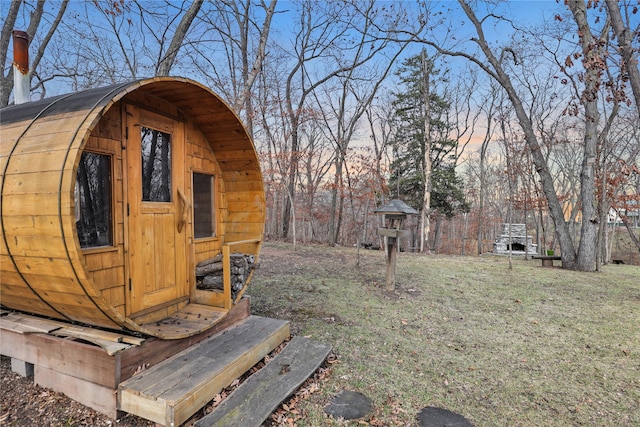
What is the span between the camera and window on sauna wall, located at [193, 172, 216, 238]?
13.1 feet

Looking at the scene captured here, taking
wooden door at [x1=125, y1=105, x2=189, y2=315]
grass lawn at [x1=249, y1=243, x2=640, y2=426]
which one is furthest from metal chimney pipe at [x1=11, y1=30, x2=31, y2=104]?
grass lawn at [x1=249, y1=243, x2=640, y2=426]

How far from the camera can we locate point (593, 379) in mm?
3186

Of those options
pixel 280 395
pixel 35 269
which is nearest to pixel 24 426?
pixel 35 269

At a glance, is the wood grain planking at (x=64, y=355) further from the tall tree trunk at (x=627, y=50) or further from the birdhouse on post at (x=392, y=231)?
the tall tree trunk at (x=627, y=50)

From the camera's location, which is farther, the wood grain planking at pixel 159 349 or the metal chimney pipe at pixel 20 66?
the metal chimney pipe at pixel 20 66

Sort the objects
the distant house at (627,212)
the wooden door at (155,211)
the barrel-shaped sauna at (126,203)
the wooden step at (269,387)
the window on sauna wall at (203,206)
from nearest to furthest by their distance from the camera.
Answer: the barrel-shaped sauna at (126,203), the wooden step at (269,387), the wooden door at (155,211), the window on sauna wall at (203,206), the distant house at (627,212)

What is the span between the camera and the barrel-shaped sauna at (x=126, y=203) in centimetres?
219

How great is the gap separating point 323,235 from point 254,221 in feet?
69.4

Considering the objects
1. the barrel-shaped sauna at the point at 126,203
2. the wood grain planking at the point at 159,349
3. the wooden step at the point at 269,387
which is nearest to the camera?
the barrel-shaped sauna at the point at 126,203

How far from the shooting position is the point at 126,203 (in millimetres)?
2969

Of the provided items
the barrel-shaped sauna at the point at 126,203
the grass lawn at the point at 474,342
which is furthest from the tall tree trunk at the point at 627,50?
the barrel-shaped sauna at the point at 126,203

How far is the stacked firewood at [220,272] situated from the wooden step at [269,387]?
1.01 metres

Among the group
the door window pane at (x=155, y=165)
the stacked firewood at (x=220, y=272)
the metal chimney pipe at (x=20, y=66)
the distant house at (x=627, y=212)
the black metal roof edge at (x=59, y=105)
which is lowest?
the stacked firewood at (x=220, y=272)

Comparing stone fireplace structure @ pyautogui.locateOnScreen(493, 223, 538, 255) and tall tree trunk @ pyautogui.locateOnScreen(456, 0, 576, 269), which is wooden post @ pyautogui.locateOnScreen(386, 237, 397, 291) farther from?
stone fireplace structure @ pyautogui.locateOnScreen(493, 223, 538, 255)
